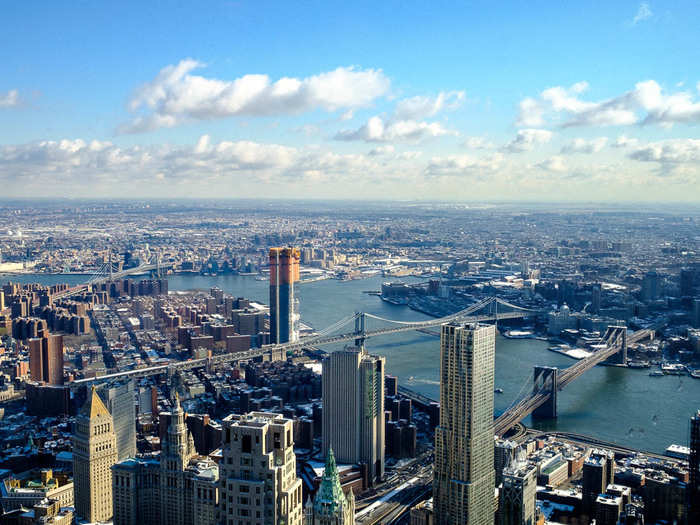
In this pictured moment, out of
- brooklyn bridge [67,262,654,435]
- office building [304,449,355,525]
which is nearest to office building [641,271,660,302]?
brooklyn bridge [67,262,654,435]

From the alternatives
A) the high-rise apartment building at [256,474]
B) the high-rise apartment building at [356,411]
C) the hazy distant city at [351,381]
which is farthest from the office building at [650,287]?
the high-rise apartment building at [256,474]

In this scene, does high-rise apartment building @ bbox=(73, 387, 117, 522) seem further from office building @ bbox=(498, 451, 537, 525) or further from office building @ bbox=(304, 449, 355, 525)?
office building @ bbox=(498, 451, 537, 525)

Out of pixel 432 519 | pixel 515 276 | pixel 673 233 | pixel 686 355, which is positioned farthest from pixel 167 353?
pixel 673 233

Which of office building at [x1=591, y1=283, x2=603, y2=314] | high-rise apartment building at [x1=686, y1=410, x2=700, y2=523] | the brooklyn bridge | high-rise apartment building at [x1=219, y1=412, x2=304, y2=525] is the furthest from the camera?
office building at [x1=591, y1=283, x2=603, y2=314]

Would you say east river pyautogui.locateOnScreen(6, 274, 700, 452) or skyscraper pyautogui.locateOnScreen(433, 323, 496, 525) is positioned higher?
skyscraper pyautogui.locateOnScreen(433, 323, 496, 525)

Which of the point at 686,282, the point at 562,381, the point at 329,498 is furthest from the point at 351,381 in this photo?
the point at 686,282

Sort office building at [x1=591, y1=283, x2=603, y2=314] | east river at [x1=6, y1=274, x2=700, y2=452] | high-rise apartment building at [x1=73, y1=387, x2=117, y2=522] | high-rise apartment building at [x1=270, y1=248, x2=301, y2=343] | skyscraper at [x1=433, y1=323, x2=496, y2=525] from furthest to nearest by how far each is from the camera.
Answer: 1. office building at [x1=591, y1=283, x2=603, y2=314]
2. high-rise apartment building at [x1=270, y1=248, x2=301, y2=343]
3. east river at [x1=6, y1=274, x2=700, y2=452]
4. skyscraper at [x1=433, y1=323, x2=496, y2=525]
5. high-rise apartment building at [x1=73, y1=387, x2=117, y2=522]

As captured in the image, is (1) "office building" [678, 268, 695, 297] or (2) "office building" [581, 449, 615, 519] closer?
(2) "office building" [581, 449, 615, 519]

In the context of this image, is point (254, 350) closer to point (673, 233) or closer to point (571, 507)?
point (571, 507)
